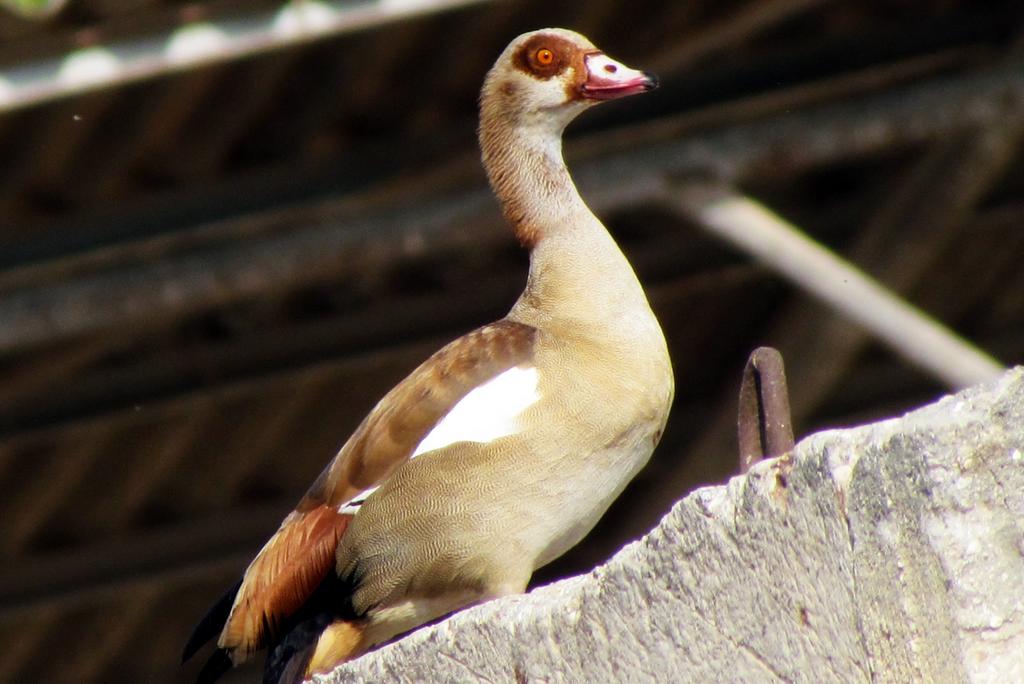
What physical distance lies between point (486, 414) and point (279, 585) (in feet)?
1.59

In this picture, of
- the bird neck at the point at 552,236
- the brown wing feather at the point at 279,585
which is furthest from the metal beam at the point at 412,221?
the brown wing feather at the point at 279,585

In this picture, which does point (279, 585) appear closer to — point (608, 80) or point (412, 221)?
point (608, 80)

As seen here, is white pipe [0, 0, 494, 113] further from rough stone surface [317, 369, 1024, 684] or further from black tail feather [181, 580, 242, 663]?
rough stone surface [317, 369, 1024, 684]

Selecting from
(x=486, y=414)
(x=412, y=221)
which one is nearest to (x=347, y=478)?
(x=486, y=414)

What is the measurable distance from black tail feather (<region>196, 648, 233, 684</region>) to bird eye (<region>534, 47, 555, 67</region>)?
1.50 m

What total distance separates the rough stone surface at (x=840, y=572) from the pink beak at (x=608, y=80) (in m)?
1.90

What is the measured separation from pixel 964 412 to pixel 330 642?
5.68 ft

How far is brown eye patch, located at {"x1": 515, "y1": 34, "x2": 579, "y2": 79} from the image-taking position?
423cm

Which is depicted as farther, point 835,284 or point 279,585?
point 835,284

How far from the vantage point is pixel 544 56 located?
13.9 feet

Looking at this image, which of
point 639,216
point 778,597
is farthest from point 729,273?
point 778,597

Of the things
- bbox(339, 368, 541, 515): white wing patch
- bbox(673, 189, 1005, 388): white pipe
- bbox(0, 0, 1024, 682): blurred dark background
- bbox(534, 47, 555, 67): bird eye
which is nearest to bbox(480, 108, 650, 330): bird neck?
bbox(534, 47, 555, 67): bird eye

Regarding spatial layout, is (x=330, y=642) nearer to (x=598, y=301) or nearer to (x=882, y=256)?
(x=598, y=301)

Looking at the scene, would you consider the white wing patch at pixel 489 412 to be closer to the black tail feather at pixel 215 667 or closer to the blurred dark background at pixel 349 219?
the black tail feather at pixel 215 667
